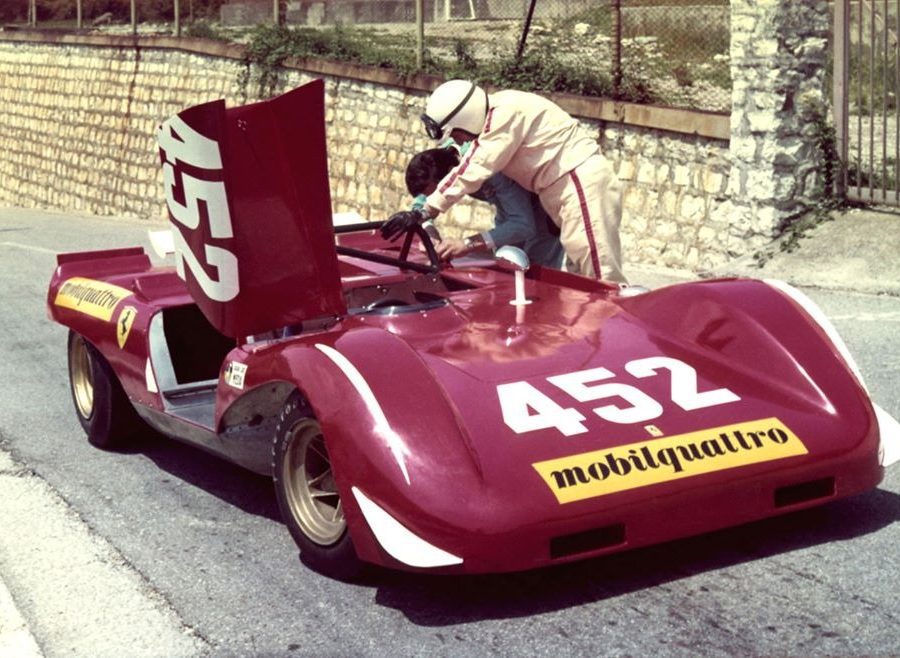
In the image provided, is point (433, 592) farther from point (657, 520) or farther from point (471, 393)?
point (657, 520)

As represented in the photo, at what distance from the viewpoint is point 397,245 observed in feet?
23.9

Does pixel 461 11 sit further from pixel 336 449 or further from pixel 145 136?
pixel 336 449

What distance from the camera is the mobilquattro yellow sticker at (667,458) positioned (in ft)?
14.8

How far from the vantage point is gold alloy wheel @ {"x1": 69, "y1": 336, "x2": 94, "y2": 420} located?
23.9 ft

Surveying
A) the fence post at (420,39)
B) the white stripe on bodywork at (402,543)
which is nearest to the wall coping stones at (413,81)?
the fence post at (420,39)

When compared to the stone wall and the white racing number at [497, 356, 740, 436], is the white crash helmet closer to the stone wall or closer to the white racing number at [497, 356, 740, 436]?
the white racing number at [497, 356, 740, 436]

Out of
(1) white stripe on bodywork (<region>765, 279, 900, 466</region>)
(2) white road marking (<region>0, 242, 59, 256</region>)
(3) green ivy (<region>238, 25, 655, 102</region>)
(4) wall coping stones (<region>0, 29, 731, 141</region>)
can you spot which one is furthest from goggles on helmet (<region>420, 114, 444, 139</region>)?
(2) white road marking (<region>0, 242, 59, 256</region>)

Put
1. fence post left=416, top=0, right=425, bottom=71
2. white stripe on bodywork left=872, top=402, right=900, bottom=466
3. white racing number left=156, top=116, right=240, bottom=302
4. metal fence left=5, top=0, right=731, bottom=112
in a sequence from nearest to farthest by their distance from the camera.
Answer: white stripe on bodywork left=872, top=402, right=900, bottom=466 < white racing number left=156, top=116, right=240, bottom=302 < metal fence left=5, top=0, right=731, bottom=112 < fence post left=416, top=0, right=425, bottom=71

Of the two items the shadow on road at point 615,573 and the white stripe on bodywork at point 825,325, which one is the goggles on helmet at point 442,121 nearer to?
the white stripe on bodywork at point 825,325

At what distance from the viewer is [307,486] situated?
506 centimetres

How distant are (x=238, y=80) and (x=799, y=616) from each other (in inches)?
735

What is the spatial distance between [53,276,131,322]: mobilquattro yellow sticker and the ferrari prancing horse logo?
12 centimetres

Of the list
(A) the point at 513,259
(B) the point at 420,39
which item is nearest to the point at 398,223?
(A) the point at 513,259

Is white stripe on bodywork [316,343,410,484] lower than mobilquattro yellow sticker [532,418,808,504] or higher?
higher
